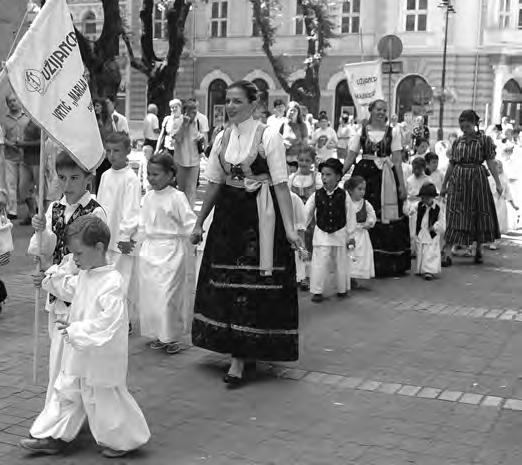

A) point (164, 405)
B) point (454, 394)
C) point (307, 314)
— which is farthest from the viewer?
point (307, 314)

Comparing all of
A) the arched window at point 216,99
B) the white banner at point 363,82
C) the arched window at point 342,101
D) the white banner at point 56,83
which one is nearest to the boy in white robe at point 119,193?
the white banner at point 56,83

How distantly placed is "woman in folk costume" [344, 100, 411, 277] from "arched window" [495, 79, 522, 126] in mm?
30488

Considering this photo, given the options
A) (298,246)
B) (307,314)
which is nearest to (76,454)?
(298,246)

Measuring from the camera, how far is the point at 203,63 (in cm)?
4653

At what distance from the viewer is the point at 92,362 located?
466 cm

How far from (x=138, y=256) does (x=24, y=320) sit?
1147mm

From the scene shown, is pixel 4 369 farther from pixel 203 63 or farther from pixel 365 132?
pixel 203 63

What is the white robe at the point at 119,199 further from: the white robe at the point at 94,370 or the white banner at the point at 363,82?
the white banner at the point at 363,82

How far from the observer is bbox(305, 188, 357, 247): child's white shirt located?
A: 9438mm

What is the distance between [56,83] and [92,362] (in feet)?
5.58

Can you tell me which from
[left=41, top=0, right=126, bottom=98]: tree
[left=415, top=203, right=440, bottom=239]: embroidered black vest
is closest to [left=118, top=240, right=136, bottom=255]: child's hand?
[left=415, top=203, right=440, bottom=239]: embroidered black vest

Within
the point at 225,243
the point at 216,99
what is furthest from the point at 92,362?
the point at 216,99

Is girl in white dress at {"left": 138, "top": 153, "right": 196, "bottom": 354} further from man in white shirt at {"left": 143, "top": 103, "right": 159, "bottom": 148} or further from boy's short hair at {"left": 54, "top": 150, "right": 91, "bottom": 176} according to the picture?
man in white shirt at {"left": 143, "top": 103, "right": 159, "bottom": 148}

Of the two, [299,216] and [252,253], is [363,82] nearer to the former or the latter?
[299,216]
